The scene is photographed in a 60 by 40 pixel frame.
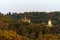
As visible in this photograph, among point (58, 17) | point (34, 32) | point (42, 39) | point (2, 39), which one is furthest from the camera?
point (58, 17)

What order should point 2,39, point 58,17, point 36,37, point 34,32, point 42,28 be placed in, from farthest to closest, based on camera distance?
point 58,17, point 42,28, point 34,32, point 36,37, point 2,39

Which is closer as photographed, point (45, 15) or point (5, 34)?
point (5, 34)

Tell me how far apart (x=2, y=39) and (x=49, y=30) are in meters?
22.9

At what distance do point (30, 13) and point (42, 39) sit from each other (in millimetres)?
62780

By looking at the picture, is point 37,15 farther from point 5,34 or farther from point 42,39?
point 5,34

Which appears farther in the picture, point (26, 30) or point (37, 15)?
point (37, 15)

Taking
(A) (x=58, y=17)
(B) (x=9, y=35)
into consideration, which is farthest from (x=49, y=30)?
(A) (x=58, y=17)

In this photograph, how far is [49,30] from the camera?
228 ft

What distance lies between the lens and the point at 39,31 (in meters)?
66.6

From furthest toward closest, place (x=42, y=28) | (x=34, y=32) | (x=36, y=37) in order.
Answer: (x=42, y=28) → (x=34, y=32) → (x=36, y=37)

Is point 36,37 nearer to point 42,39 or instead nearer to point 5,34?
point 42,39

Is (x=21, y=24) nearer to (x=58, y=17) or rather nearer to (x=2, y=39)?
(x=2, y=39)

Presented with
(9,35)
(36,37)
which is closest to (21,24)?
(36,37)

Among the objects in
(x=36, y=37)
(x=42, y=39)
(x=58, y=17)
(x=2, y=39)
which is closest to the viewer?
(x=2, y=39)
